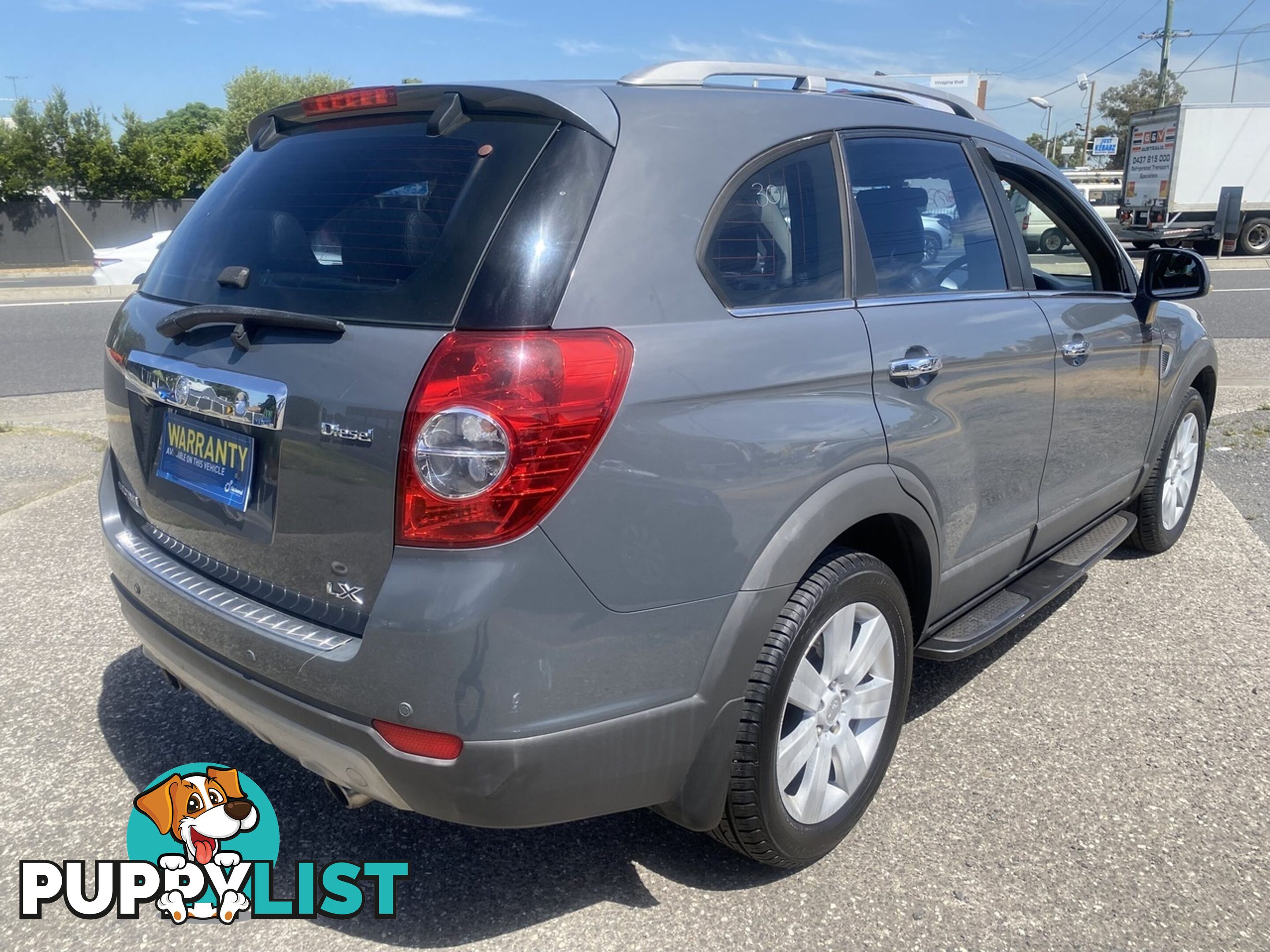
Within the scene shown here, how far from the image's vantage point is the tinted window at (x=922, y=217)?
2.74 metres

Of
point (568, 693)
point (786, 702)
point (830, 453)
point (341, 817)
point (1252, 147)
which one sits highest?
point (1252, 147)

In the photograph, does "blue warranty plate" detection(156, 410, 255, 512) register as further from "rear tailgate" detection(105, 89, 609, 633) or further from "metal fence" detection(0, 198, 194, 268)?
"metal fence" detection(0, 198, 194, 268)

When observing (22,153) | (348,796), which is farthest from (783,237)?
(22,153)

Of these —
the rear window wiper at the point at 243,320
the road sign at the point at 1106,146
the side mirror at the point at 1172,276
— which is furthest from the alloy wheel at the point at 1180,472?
the road sign at the point at 1106,146

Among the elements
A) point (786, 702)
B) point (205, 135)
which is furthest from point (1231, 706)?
point (205, 135)

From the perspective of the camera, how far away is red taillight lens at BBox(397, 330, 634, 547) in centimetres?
186

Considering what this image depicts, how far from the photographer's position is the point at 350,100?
8.09 ft

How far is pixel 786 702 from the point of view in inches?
92.1

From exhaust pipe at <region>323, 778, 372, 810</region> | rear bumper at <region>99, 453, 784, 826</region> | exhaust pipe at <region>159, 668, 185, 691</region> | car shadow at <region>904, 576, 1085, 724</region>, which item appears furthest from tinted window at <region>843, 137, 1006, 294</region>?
exhaust pipe at <region>159, 668, 185, 691</region>

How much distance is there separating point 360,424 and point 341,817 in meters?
1.32

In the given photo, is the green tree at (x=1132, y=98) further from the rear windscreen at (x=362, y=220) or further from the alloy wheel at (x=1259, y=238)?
the rear windscreen at (x=362, y=220)

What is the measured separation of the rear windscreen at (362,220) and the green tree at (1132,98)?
63110mm

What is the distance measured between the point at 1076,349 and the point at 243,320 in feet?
8.55

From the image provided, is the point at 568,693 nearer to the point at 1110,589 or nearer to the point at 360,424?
the point at 360,424
